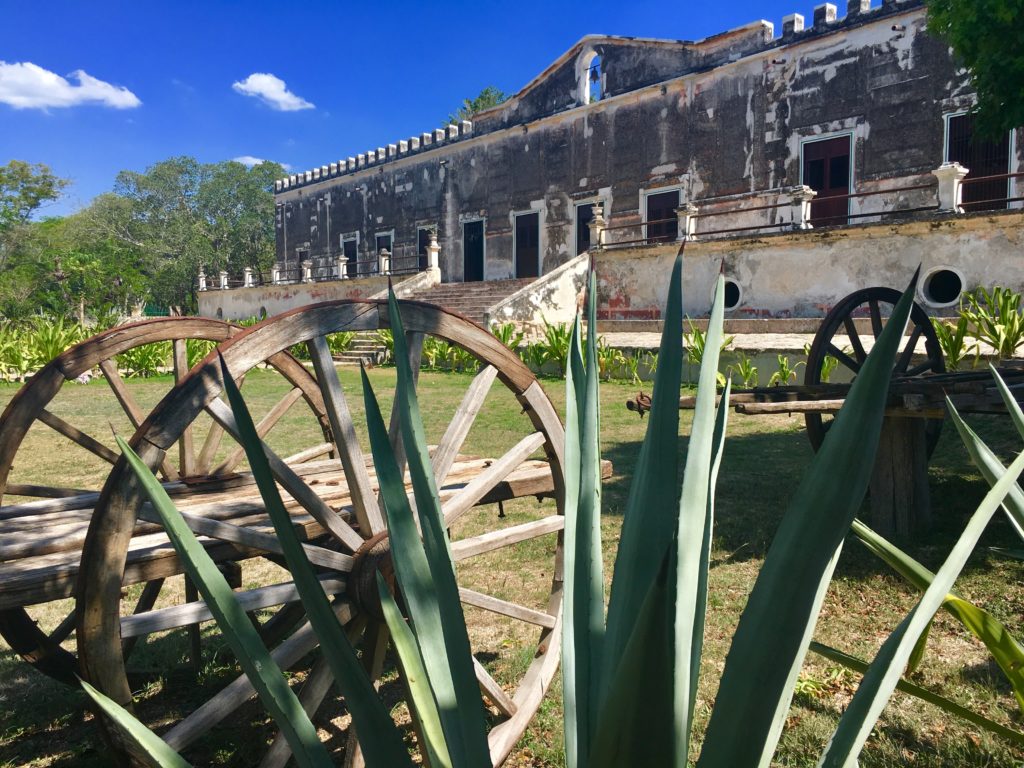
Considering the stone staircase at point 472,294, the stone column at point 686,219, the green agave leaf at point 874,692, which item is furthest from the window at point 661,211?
the green agave leaf at point 874,692

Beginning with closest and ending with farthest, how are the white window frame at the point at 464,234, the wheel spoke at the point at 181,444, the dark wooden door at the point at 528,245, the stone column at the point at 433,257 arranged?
the wheel spoke at the point at 181,444 < the dark wooden door at the point at 528,245 < the stone column at the point at 433,257 < the white window frame at the point at 464,234

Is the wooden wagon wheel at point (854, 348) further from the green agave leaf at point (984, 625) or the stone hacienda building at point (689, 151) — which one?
the stone hacienda building at point (689, 151)

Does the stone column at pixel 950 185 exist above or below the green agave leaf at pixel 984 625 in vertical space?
above

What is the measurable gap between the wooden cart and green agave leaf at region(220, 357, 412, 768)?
76 cm

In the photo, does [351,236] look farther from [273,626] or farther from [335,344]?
[273,626]

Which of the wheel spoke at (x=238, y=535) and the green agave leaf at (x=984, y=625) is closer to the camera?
the green agave leaf at (x=984, y=625)

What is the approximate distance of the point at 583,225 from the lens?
2000cm

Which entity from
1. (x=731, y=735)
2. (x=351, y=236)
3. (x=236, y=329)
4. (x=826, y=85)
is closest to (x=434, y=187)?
(x=351, y=236)

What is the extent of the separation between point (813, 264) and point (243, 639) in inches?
526

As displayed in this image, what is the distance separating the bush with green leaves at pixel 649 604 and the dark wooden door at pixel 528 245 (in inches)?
788

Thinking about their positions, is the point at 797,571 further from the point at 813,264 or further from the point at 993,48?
the point at 813,264

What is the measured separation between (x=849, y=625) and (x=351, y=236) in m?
25.8

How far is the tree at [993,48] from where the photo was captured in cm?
595

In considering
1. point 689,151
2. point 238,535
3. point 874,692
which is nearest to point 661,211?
point 689,151
